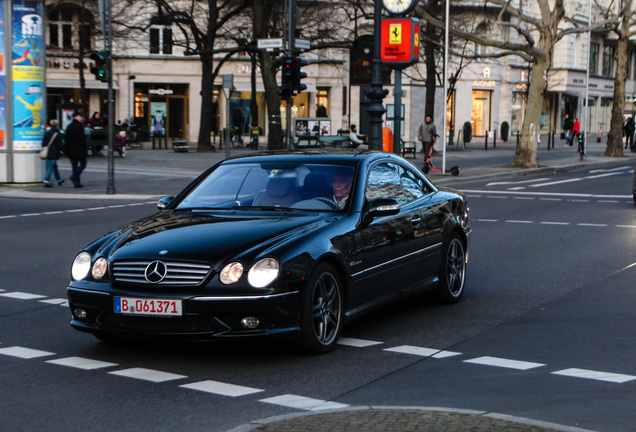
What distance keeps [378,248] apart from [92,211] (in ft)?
39.9

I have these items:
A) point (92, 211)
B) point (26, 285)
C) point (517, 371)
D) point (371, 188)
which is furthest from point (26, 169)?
point (517, 371)

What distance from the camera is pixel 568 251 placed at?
12.8 m

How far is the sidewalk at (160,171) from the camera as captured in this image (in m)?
22.6

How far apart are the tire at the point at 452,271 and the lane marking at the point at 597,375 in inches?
100

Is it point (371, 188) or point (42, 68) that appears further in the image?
point (42, 68)

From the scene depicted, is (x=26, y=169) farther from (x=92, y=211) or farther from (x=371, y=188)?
(x=371, y=188)

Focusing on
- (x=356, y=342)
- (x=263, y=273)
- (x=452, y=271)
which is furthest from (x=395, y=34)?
(x=263, y=273)

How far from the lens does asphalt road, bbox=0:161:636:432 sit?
543cm

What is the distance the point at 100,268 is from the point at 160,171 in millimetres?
24154

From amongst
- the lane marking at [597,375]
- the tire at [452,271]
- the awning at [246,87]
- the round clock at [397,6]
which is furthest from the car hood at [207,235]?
the awning at [246,87]

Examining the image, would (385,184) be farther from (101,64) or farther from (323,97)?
(323,97)

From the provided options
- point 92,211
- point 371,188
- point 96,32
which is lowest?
point 92,211

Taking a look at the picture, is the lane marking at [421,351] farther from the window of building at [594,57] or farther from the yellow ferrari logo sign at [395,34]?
the window of building at [594,57]

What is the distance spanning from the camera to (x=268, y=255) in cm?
639
